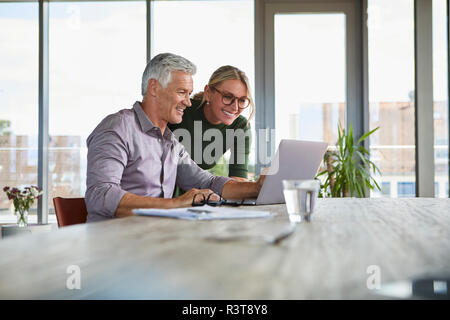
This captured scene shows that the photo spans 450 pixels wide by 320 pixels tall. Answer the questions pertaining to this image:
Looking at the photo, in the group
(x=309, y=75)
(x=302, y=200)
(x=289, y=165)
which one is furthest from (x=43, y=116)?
(x=302, y=200)

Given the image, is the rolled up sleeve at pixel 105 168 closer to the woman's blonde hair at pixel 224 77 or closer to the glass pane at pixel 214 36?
the woman's blonde hair at pixel 224 77

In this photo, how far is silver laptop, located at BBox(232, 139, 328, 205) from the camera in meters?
1.49

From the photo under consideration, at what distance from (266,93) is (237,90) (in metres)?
1.80

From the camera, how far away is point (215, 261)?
55 cm

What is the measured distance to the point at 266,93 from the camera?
479 centimetres

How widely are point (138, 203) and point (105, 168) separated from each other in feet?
0.87

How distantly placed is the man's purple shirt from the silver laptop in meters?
0.49

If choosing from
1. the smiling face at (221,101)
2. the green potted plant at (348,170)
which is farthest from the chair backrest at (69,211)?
the green potted plant at (348,170)

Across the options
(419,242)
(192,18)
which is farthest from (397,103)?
(419,242)

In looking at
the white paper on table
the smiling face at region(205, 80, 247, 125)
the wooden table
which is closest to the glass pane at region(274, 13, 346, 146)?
the smiling face at region(205, 80, 247, 125)

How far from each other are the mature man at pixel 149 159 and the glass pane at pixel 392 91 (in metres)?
2.13

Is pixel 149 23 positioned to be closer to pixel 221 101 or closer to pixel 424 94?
pixel 221 101

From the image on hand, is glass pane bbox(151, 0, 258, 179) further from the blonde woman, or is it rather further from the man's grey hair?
the man's grey hair
